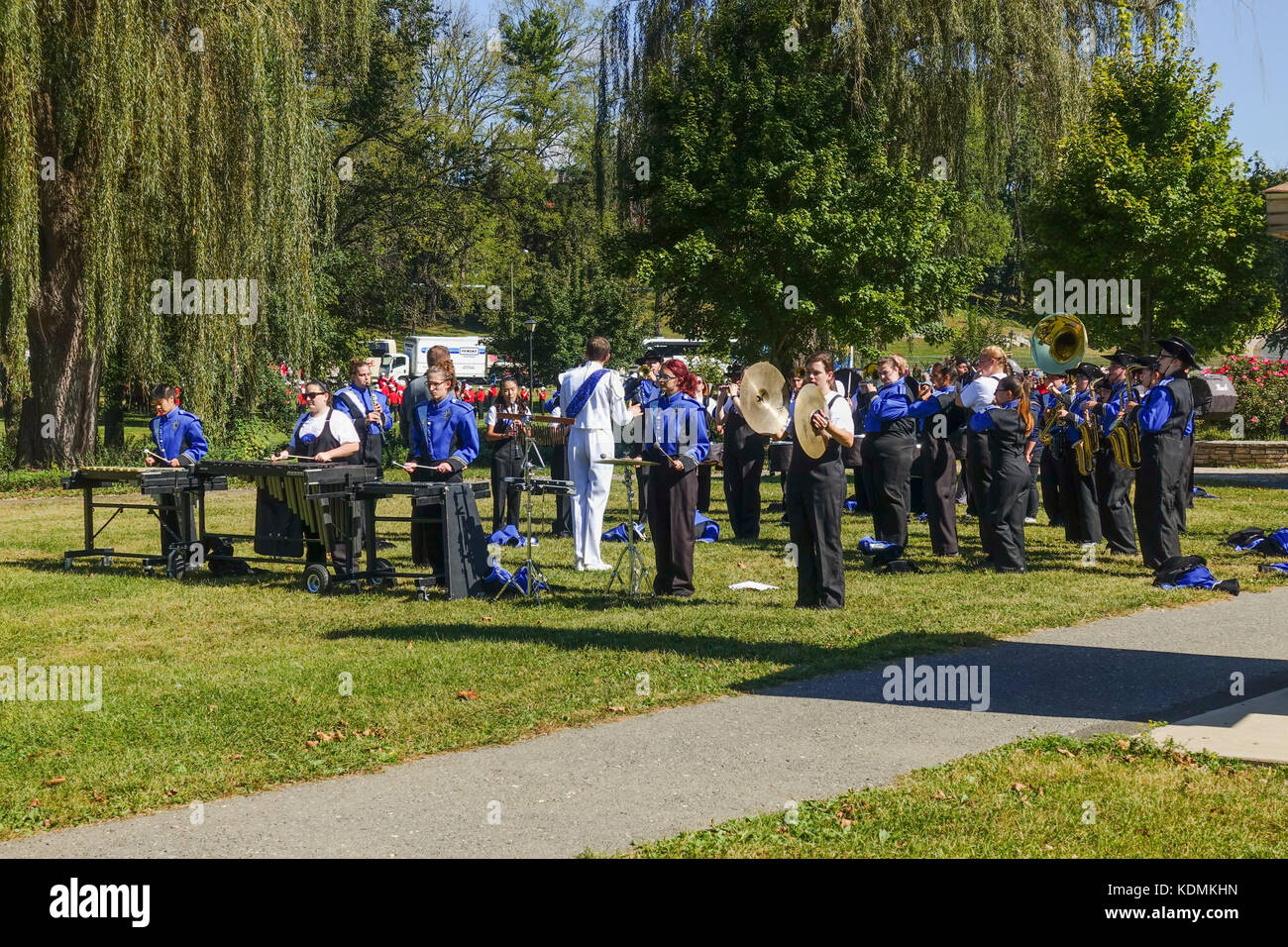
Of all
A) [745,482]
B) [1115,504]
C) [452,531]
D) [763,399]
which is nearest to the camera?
[763,399]

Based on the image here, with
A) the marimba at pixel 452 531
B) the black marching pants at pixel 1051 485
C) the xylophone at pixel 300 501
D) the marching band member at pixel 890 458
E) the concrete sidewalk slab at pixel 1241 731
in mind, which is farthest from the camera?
the black marching pants at pixel 1051 485

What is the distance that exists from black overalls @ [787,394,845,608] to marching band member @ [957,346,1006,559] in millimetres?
2892

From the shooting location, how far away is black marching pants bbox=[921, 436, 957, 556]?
14648 mm

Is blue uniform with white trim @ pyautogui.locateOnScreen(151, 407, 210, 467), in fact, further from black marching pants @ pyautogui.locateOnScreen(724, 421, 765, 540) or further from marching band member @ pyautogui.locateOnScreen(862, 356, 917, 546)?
marching band member @ pyautogui.locateOnScreen(862, 356, 917, 546)

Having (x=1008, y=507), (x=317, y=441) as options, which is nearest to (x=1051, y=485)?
(x=1008, y=507)

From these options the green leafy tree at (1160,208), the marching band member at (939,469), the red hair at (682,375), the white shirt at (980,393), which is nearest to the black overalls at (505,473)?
the red hair at (682,375)

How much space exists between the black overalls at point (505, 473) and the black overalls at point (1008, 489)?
18.5 ft

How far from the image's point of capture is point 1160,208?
85.6 feet

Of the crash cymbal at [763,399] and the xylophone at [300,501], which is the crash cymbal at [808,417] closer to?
the crash cymbal at [763,399]

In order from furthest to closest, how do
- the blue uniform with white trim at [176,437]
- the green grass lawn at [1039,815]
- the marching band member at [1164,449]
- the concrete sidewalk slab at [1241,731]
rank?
the blue uniform with white trim at [176,437] → the marching band member at [1164,449] → the concrete sidewalk slab at [1241,731] → the green grass lawn at [1039,815]

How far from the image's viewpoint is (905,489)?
47.5 ft

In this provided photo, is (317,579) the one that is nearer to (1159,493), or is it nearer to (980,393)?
(980,393)

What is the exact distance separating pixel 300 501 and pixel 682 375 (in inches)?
150

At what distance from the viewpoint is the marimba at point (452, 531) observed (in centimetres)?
1215
